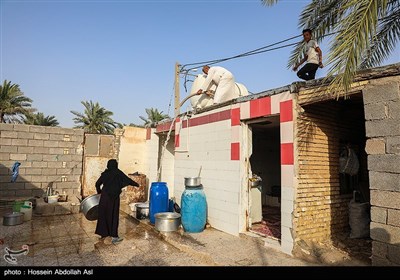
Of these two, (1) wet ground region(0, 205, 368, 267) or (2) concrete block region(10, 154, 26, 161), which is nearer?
(1) wet ground region(0, 205, 368, 267)

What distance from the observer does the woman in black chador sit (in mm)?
5098

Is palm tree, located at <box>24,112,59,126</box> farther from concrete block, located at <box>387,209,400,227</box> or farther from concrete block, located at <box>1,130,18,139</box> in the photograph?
concrete block, located at <box>387,209,400,227</box>

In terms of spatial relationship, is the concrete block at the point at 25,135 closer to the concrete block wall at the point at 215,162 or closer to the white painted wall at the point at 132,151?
the white painted wall at the point at 132,151

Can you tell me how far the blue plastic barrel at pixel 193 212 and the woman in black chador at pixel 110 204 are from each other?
1.41 metres

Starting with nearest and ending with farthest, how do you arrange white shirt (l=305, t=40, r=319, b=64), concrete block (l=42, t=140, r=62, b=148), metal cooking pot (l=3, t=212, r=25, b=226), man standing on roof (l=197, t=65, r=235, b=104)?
white shirt (l=305, t=40, r=319, b=64) < metal cooking pot (l=3, t=212, r=25, b=226) < man standing on roof (l=197, t=65, r=235, b=104) < concrete block (l=42, t=140, r=62, b=148)

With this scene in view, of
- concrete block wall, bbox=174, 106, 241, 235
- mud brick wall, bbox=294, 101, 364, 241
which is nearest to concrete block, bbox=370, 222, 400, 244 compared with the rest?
mud brick wall, bbox=294, 101, 364, 241

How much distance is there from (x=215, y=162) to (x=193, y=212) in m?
1.30

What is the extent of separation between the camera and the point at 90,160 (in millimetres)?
10195

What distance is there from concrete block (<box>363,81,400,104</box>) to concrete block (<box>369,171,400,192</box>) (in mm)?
994

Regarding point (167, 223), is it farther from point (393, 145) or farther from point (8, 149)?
point (8, 149)

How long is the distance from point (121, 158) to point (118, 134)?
3.46 feet

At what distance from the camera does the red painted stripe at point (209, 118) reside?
6.09 m

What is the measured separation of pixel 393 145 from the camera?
135 inches

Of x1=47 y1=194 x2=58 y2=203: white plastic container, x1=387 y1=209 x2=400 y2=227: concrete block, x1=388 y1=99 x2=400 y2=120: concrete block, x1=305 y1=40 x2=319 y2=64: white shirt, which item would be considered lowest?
x1=47 y1=194 x2=58 y2=203: white plastic container
